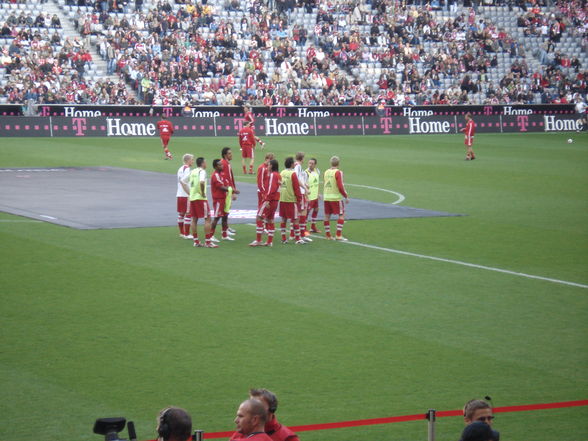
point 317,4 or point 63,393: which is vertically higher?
point 317,4

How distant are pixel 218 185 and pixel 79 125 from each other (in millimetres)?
29564

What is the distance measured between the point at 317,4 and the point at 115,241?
47.0m

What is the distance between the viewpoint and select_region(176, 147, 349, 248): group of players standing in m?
21.1

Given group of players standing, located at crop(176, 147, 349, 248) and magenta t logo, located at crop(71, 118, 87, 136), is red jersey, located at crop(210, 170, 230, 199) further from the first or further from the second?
magenta t logo, located at crop(71, 118, 87, 136)

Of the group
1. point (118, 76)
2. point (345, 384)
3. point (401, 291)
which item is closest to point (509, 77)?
point (118, 76)

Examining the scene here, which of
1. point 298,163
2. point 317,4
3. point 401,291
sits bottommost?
point 401,291

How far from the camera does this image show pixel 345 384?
38.7 ft

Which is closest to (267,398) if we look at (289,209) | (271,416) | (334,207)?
(271,416)

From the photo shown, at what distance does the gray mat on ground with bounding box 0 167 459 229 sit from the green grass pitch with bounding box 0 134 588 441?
955mm

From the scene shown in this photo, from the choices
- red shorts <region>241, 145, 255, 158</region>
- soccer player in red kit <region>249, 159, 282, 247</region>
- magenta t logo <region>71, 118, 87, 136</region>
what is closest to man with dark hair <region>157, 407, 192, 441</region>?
soccer player in red kit <region>249, 159, 282, 247</region>

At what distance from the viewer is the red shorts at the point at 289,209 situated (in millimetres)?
21438

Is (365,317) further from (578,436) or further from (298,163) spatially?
(298,163)

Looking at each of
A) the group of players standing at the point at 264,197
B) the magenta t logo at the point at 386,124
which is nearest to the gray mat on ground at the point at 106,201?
the group of players standing at the point at 264,197

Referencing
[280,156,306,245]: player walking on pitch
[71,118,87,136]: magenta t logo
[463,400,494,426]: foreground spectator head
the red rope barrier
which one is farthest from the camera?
[71,118,87,136]: magenta t logo
